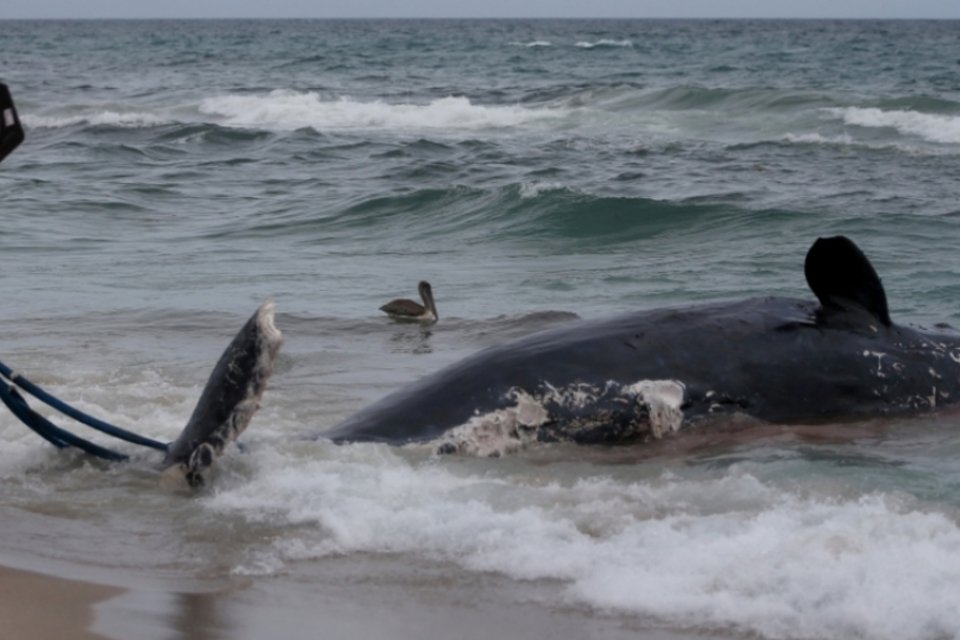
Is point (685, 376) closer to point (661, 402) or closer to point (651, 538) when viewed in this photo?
point (661, 402)

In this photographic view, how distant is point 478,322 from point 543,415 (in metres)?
4.01

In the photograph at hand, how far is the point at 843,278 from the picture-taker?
6.04m

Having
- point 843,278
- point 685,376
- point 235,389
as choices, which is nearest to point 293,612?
point 235,389

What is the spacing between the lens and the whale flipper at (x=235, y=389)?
189 inches

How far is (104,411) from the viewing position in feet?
21.5

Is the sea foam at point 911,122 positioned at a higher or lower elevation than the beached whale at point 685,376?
lower

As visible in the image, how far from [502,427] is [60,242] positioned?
30.5ft

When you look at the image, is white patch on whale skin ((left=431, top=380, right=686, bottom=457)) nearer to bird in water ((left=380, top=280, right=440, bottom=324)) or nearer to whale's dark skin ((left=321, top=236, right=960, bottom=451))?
whale's dark skin ((left=321, top=236, right=960, bottom=451))

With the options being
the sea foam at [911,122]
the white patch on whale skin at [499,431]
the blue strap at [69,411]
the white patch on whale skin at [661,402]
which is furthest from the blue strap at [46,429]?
the sea foam at [911,122]

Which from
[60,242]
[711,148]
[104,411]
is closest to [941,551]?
[104,411]

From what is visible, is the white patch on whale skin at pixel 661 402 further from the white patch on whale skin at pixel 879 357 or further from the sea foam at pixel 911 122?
the sea foam at pixel 911 122

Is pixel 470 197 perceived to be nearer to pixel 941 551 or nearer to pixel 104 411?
pixel 104 411

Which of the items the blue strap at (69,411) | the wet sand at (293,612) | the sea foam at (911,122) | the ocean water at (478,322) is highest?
the blue strap at (69,411)

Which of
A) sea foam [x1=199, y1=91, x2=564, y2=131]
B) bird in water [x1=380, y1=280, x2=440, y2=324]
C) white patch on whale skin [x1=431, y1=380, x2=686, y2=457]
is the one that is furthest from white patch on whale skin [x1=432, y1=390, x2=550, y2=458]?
sea foam [x1=199, y1=91, x2=564, y2=131]
